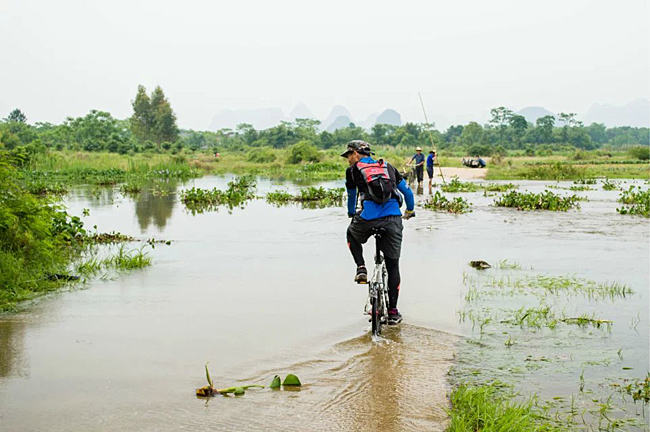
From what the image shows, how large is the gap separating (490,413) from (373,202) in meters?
2.53

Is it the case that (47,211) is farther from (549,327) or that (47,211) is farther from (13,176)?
(549,327)

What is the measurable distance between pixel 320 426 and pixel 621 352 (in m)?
3.24

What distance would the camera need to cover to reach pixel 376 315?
6281mm

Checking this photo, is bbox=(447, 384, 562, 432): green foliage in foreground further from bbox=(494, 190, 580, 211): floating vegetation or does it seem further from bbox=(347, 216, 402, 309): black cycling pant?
bbox=(494, 190, 580, 211): floating vegetation

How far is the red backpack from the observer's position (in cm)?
618

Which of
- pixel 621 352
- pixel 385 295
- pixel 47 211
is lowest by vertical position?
pixel 621 352

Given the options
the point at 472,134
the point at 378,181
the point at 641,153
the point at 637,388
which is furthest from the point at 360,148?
the point at 472,134

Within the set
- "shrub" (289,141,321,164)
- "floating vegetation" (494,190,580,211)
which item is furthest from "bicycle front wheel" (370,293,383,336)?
"shrub" (289,141,321,164)

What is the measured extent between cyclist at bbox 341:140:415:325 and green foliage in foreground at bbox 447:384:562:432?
1835 mm

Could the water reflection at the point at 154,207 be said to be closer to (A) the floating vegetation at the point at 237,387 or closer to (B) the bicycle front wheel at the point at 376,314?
(B) the bicycle front wheel at the point at 376,314

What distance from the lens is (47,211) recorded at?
9.12 metres

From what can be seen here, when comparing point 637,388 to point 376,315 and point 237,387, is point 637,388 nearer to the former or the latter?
point 376,315

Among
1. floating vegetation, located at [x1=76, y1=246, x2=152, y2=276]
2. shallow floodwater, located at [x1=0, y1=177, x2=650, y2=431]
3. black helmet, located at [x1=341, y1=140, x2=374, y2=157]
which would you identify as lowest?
shallow floodwater, located at [x1=0, y1=177, x2=650, y2=431]

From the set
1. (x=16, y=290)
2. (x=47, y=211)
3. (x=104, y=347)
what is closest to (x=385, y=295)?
(x=104, y=347)
